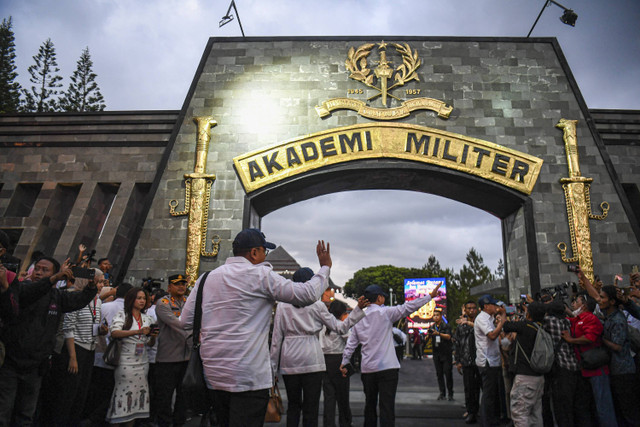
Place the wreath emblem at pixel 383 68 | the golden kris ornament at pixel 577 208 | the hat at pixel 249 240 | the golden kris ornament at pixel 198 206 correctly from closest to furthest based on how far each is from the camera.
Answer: the hat at pixel 249 240
the golden kris ornament at pixel 577 208
the golden kris ornament at pixel 198 206
the wreath emblem at pixel 383 68

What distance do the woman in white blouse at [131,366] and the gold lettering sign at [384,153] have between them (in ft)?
21.2

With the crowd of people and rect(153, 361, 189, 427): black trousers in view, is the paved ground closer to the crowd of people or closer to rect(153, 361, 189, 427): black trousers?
the crowd of people

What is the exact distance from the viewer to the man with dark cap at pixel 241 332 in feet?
9.43

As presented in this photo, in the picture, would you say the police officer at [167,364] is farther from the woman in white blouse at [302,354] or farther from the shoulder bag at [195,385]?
the shoulder bag at [195,385]

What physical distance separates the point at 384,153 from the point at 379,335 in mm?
7276

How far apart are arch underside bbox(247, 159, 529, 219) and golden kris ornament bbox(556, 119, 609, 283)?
1187 mm

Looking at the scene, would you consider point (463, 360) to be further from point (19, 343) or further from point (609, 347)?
point (19, 343)

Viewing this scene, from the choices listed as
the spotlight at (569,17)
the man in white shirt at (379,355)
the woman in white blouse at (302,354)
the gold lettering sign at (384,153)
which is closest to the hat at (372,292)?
the man in white shirt at (379,355)

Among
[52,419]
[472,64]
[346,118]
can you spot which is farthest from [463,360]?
[472,64]

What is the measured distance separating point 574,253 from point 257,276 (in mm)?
10412

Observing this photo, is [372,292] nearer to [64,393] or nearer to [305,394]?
[305,394]

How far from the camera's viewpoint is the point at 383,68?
12.3 meters

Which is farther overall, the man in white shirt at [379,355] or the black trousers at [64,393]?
the man in white shirt at [379,355]

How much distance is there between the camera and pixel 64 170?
12.5 meters
